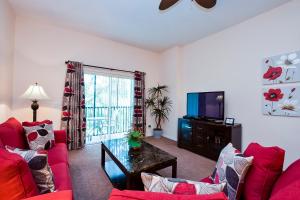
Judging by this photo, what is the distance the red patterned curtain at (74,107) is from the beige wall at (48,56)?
0.17 metres

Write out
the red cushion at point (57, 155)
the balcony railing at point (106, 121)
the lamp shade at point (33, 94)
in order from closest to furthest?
the red cushion at point (57, 155) < the lamp shade at point (33, 94) < the balcony railing at point (106, 121)

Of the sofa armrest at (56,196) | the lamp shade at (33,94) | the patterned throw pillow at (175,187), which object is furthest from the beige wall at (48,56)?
the patterned throw pillow at (175,187)

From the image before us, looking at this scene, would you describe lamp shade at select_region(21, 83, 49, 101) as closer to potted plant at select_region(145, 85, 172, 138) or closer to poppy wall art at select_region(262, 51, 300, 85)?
potted plant at select_region(145, 85, 172, 138)

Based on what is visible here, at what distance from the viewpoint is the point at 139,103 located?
441 cm

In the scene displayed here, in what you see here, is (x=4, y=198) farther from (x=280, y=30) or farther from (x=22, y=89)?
(x=280, y=30)

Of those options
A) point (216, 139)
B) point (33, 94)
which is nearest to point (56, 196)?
point (33, 94)

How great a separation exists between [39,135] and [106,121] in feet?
7.11

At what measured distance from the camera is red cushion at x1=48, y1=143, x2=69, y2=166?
5.67ft

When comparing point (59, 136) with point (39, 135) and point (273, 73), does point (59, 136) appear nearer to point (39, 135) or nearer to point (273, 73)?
point (39, 135)

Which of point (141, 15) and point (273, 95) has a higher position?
point (141, 15)

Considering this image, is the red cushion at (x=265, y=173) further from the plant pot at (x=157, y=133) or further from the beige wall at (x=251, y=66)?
the plant pot at (x=157, y=133)

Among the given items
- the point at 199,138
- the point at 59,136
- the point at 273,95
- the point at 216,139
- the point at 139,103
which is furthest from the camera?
the point at 139,103

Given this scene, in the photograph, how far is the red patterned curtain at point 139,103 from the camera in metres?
4.35

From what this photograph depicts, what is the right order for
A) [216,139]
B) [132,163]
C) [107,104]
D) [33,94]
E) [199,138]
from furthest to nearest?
[107,104], [199,138], [216,139], [33,94], [132,163]
